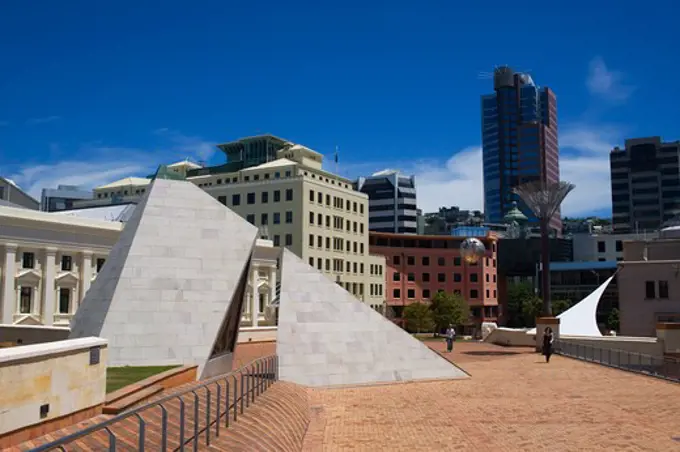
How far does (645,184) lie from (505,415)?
165 meters

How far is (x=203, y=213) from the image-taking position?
2233cm

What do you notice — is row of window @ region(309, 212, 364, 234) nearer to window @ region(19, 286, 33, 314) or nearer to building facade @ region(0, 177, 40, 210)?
building facade @ region(0, 177, 40, 210)

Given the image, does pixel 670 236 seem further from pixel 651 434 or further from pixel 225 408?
pixel 225 408

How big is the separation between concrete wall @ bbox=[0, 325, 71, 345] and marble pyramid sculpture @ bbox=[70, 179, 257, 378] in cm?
584

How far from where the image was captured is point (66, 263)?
47.6 metres

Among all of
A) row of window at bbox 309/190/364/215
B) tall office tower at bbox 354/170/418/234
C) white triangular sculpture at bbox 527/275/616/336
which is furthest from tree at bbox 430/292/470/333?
tall office tower at bbox 354/170/418/234

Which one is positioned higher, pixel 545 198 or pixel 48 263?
pixel 545 198

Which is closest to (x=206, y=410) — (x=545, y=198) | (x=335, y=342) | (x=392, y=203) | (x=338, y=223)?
(x=335, y=342)

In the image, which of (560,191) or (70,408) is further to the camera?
(560,191)

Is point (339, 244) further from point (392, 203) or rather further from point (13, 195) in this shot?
point (392, 203)

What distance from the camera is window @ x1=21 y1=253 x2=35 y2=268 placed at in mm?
44688

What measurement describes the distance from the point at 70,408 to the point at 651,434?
12219mm

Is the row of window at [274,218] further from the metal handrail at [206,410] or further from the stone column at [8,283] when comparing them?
the metal handrail at [206,410]

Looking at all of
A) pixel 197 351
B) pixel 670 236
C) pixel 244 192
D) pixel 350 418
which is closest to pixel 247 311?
pixel 244 192
